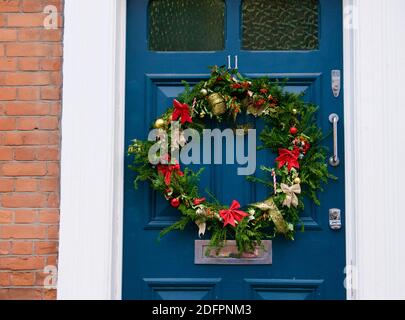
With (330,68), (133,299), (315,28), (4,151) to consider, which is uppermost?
(315,28)

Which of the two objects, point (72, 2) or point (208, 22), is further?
point (208, 22)

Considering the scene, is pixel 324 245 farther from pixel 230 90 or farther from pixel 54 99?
pixel 54 99

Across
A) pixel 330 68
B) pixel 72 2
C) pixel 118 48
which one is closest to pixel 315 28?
pixel 330 68

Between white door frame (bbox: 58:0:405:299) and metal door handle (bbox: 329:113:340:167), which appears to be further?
metal door handle (bbox: 329:113:340:167)

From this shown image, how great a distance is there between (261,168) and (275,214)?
25 centimetres

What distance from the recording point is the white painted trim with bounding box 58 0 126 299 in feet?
8.86

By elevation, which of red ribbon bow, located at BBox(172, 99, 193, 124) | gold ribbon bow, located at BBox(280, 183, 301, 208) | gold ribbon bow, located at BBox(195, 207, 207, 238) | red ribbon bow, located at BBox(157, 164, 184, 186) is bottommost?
gold ribbon bow, located at BBox(195, 207, 207, 238)

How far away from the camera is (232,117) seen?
2881mm

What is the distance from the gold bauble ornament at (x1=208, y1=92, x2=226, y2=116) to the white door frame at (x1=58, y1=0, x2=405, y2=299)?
1.59 ft

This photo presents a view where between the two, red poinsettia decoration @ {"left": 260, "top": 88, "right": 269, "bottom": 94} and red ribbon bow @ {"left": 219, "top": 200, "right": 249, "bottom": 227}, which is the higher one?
A: red poinsettia decoration @ {"left": 260, "top": 88, "right": 269, "bottom": 94}

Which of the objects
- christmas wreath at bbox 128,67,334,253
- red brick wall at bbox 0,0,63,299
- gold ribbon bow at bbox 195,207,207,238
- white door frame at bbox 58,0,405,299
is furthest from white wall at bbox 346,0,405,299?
red brick wall at bbox 0,0,63,299

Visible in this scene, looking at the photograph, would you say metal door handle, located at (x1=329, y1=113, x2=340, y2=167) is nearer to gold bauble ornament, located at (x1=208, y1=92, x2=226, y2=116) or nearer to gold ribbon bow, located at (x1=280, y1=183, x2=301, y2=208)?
gold ribbon bow, located at (x1=280, y1=183, x2=301, y2=208)

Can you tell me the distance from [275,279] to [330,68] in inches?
44.3

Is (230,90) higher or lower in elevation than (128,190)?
higher
